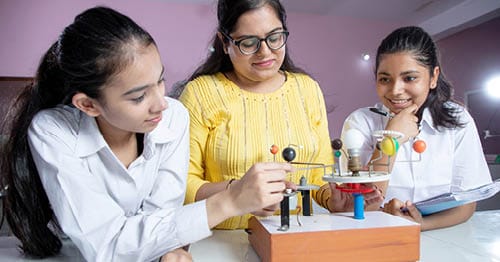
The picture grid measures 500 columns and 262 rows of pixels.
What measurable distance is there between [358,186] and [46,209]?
2.18 feet

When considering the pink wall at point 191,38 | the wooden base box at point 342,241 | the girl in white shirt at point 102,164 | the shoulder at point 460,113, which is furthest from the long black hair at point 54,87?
the pink wall at point 191,38

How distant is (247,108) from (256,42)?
0.63 feet

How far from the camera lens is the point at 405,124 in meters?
0.96

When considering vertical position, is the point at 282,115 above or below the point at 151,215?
above

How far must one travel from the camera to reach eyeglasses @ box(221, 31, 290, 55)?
2.94 feet

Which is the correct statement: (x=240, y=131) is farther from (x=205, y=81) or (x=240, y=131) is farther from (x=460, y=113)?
(x=460, y=113)

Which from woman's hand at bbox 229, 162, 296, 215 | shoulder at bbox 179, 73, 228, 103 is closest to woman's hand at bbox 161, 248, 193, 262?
woman's hand at bbox 229, 162, 296, 215

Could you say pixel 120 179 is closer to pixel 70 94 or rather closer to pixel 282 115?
pixel 70 94

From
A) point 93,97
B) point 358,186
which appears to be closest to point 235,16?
point 93,97

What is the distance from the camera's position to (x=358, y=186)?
0.70m

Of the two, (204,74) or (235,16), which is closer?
(235,16)

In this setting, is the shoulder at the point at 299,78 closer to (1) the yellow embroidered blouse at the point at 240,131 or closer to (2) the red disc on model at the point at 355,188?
(1) the yellow embroidered blouse at the point at 240,131

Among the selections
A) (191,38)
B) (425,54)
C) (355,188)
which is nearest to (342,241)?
(355,188)

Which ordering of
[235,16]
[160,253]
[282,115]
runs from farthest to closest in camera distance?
[282,115] → [235,16] → [160,253]
